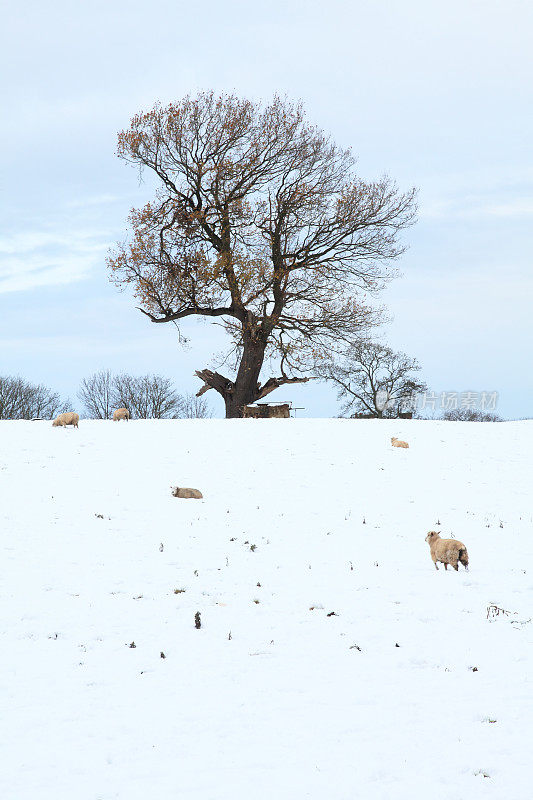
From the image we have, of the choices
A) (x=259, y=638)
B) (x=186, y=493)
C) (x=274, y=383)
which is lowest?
(x=259, y=638)

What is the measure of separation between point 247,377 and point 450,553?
22.5m

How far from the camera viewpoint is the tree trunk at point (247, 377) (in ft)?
104

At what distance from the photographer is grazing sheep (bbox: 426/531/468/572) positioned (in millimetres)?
10266

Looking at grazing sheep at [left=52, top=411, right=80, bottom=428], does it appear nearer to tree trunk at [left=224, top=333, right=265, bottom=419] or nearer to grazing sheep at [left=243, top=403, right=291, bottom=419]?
grazing sheep at [left=243, top=403, right=291, bottom=419]

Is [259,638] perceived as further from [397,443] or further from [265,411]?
[265,411]

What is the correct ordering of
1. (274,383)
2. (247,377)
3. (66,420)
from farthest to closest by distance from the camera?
(274,383) → (247,377) → (66,420)

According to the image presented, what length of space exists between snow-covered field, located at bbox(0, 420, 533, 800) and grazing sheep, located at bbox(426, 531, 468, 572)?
0.82 feet

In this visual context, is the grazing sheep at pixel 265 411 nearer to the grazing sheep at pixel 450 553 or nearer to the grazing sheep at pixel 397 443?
the grazing sheep at pixel 397 443

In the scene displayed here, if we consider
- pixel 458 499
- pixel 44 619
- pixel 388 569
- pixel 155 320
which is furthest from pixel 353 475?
pixel 155 320

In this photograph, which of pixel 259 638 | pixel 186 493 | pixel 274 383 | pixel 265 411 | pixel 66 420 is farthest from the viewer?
pixel 274 383

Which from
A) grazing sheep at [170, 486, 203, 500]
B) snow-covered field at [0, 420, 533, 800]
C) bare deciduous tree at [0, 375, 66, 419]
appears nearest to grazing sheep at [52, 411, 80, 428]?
snow-covered field at [0, 420, 533, 800]

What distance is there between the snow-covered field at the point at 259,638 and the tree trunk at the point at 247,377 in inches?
607

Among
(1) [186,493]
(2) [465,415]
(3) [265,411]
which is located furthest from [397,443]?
(2) [465,415]

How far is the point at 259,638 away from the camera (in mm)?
7871
